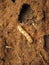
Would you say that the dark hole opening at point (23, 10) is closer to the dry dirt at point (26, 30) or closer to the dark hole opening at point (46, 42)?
the dry dirt at point (26, 30)

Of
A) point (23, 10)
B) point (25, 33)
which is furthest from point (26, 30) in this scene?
point (23, 10)

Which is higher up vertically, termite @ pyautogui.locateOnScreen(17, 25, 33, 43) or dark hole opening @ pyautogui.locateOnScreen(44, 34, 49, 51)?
termite @ pyautogui.locateOnScreen(17, 25, 33, 43)

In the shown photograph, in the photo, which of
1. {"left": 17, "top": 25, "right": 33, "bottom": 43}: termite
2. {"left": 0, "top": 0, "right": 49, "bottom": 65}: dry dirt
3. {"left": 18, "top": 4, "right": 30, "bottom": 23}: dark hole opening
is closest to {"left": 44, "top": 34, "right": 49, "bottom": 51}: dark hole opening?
{"left": 0, "top": 0, "right": 49, "bottom": 65}: dry dirt

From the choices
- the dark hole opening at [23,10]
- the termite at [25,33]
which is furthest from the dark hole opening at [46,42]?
the dark hole opening at [23,10]

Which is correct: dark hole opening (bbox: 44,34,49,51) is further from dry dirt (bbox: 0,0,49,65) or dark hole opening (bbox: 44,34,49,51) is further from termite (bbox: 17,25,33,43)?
termite (bbox: 17,25,33,43)

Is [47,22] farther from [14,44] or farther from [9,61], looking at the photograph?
[9,61]

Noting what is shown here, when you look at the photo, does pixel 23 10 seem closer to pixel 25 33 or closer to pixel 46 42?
pixel 25 33

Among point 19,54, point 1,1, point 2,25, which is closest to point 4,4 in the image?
point 1,1

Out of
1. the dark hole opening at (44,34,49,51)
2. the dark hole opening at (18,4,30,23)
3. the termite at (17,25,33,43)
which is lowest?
the dark hole opening at (44,34,49,51)
